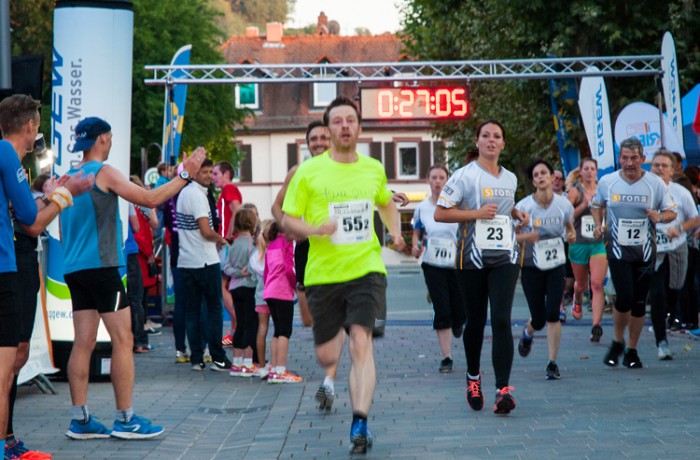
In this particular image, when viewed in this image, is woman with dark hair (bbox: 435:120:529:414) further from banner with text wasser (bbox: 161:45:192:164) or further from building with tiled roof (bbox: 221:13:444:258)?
building with tiled roof (bbox: 221:13:444:258)

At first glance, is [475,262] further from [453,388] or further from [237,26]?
[237,26]

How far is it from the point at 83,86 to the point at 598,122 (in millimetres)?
10129

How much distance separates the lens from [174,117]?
19.7 m

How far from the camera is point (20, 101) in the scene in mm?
6992

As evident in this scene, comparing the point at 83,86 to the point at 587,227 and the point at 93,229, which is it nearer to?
the point at 93,229

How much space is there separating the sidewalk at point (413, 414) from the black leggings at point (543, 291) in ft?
1.78

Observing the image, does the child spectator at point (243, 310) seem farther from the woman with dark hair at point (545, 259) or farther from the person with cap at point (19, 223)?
the person with cap at point (19, 223)

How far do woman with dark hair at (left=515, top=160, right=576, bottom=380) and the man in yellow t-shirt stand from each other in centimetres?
310

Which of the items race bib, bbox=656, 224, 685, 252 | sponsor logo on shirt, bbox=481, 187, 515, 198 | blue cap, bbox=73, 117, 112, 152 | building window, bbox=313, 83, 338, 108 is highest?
building window, bbox=313, 83, 338, 108

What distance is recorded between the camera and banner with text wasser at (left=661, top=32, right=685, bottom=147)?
1802 cm

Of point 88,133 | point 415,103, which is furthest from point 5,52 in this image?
point 415,103

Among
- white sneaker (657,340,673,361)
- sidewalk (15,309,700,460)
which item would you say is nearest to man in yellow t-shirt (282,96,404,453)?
sidewalk (15,309,700,460)

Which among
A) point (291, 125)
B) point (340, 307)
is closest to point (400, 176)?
point (291, 125)

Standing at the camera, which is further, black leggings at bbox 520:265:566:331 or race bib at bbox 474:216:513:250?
black leggings at bbox 520:265:566:331
